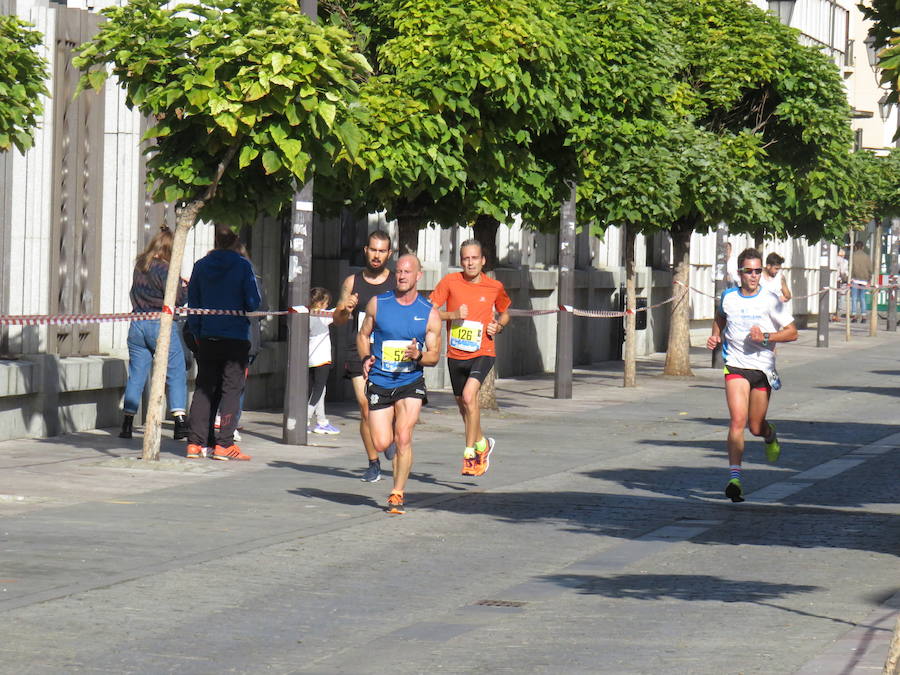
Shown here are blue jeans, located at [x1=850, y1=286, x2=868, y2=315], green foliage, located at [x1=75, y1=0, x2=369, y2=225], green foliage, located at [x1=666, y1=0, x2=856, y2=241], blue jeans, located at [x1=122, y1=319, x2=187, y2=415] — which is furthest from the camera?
blue jeans, located at [x1=850, y1=286, x2=868, y2=315]

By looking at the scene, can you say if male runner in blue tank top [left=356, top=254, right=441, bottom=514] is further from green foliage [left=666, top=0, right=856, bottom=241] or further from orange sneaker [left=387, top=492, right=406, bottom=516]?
green foliage [left=666, top=0, right=856, bottom=241]

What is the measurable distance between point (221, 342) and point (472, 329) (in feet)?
6.77

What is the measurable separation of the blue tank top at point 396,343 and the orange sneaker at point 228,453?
3011mm

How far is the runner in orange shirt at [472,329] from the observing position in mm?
13203

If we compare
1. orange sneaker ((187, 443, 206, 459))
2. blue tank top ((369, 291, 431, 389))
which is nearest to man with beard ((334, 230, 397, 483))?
blue tank top ((369, 291, 431, 389))

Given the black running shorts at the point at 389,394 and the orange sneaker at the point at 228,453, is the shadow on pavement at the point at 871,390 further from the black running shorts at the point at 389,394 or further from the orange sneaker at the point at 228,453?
the black running shorts at the point at 389,394

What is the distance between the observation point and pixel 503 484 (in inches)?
521

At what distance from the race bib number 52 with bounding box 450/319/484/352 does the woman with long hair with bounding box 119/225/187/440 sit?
2.81 meters

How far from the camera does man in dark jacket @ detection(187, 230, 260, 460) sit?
46.3 feet

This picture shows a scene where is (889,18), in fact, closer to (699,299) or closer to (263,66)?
(263,66)

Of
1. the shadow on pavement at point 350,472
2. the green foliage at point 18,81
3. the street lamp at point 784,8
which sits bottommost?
the shadow on pavement at point 350,472

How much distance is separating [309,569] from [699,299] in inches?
1269

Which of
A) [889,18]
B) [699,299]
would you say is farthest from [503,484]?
[699,299]

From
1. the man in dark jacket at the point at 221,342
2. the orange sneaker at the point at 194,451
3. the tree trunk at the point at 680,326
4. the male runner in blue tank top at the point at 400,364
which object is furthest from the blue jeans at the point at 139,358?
the tree trunk at the point at 680,326
